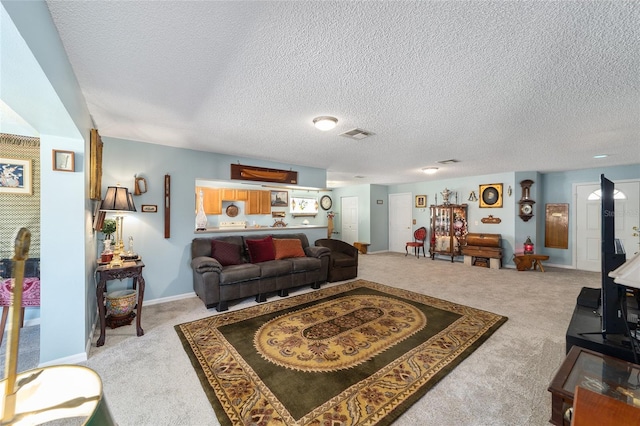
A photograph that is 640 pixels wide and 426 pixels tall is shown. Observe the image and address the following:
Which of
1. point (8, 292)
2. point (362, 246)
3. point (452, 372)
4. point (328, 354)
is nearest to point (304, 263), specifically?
point (328, 354)

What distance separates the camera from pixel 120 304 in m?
3.08

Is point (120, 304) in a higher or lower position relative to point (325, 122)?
lower

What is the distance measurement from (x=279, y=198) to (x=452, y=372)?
586 cm

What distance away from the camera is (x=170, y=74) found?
2.13m

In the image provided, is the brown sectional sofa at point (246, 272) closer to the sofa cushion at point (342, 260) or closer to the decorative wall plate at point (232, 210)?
the sofa cushion at point (342, 260)

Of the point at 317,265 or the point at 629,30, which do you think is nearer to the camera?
the point at 629,30

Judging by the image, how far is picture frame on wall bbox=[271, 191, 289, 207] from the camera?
24.1 ft

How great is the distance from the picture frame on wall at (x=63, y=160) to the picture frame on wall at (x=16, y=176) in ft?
4.55

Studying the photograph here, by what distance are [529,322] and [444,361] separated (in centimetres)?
162

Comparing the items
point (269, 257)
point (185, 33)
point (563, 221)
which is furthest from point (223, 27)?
point (563, 221)

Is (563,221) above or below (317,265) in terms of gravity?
above

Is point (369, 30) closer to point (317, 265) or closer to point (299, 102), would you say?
point (299, 102)

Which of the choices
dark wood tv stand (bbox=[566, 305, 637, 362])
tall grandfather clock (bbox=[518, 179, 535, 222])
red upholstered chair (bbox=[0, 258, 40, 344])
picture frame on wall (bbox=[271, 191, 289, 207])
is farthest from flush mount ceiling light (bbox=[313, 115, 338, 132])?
tall grandfather clock (bbox=[518, 179, 535, 222])

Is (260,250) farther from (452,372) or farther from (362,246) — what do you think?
(362,246)
